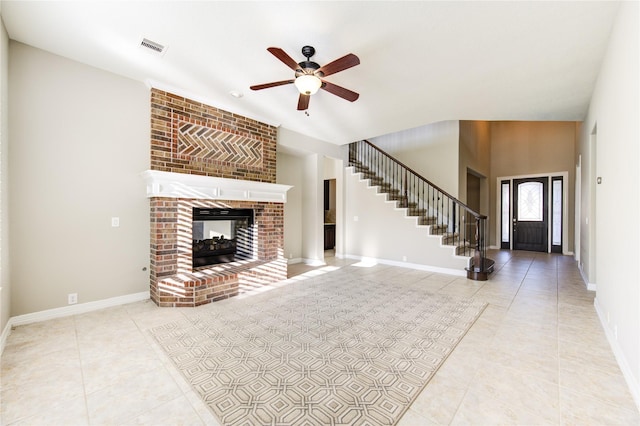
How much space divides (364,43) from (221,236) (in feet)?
11.9

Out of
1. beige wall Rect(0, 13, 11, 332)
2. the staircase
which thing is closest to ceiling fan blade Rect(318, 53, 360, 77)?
beige wall Rect(0, 13, 11, 332)

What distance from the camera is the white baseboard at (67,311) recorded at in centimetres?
270

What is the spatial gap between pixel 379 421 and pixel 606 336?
8.55 ft

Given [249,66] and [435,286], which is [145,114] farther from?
[435,286]

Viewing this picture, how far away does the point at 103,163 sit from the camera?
335 cm

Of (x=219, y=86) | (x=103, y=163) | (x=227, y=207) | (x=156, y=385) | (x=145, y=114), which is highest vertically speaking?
(x=219, y=86)

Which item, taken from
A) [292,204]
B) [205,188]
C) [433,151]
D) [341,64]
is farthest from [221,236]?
[433,151]

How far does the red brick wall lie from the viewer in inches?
146

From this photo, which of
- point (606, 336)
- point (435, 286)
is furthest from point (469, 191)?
point (606, 336)

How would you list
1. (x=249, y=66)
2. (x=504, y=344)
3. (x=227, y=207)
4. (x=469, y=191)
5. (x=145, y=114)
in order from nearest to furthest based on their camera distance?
(x=504, y=344)
(x=249, y=66)
(x=145, y=114)
(x=227, y=207)
(x=469, y=191)

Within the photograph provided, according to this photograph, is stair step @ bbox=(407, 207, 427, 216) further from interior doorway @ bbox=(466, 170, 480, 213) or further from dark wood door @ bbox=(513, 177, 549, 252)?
dark wood door @ bbox=(513, 177, 549, 252)

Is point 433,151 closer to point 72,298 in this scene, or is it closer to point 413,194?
point 413,194

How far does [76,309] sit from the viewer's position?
3.17 m

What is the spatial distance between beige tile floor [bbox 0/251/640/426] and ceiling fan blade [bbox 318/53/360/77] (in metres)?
2.71
